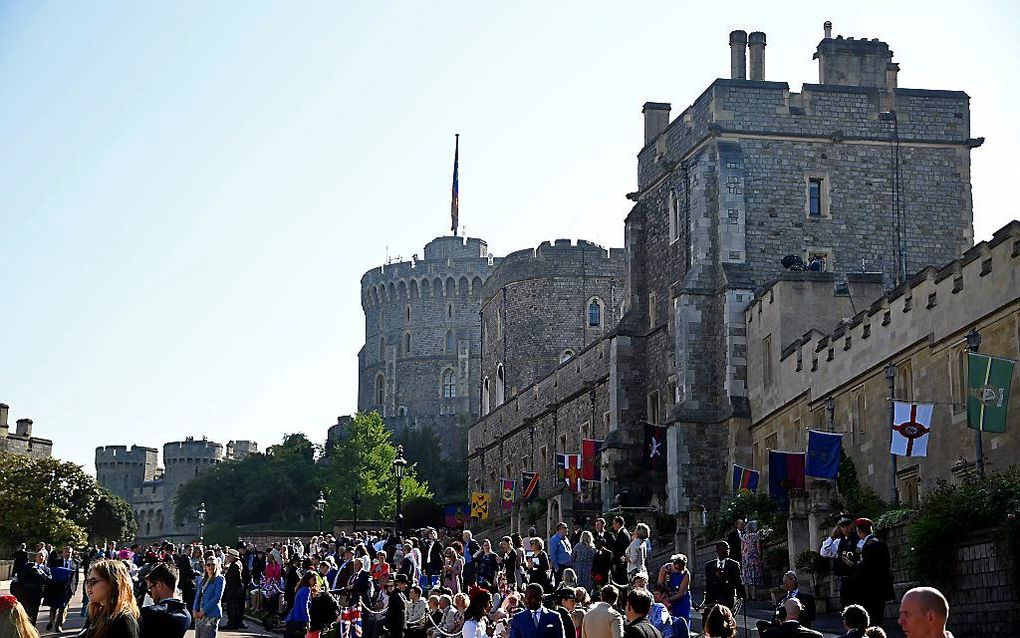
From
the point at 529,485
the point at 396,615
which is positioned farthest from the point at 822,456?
the point at 529,485

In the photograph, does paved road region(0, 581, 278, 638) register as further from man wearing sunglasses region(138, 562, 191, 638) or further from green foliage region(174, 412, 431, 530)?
green foliage region(174, 412, 431, 530)

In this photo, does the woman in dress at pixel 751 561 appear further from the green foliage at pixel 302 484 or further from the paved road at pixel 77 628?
the green foliage at pixel 302 484

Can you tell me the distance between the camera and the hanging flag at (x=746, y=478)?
38.5 metres

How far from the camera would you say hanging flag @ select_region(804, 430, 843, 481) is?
3138 cm

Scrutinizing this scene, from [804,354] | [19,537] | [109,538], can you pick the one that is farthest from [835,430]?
[109,538]

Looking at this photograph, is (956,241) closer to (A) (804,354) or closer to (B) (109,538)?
(A) (804,354)

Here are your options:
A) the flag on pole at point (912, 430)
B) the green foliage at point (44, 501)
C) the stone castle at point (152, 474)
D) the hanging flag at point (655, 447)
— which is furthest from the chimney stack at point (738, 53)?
the stone castle at point (152, 474)

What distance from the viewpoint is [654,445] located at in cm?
4350

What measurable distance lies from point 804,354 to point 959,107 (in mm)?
11168

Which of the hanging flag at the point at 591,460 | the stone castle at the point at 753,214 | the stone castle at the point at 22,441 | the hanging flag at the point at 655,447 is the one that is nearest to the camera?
the stone castle at the point at 753,214

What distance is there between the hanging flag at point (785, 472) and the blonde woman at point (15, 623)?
23.3 meters

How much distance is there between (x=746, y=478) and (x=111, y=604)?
29645mm

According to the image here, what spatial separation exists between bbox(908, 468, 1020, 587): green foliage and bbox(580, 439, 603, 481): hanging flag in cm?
2646

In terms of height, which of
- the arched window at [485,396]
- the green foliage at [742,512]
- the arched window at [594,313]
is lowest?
the green foliage at [742,512]
